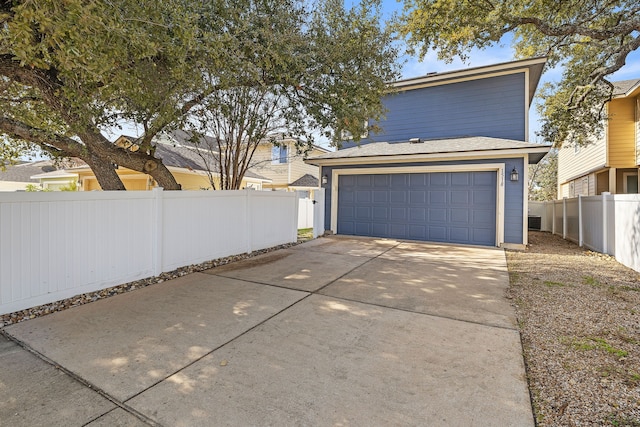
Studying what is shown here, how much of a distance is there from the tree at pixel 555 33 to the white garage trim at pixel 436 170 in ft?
10.7

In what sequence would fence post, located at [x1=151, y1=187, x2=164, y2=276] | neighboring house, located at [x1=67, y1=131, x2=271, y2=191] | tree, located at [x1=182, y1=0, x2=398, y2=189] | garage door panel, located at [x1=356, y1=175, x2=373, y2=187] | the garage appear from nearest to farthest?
tree, located at [x1=182, y1=0, x2=398, y2=189]
fence post, located at [x1=151, y1=187, x2=164, y2=276]
the garage
garage door panel, located at [x1=356, y1=175, x2=373, y2=187]
neighboring house, located at [x1=67, y1=131, x2=271, y2=191]

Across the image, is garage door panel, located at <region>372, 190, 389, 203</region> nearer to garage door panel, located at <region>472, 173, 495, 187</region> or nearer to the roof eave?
the roof eave

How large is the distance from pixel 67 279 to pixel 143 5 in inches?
138

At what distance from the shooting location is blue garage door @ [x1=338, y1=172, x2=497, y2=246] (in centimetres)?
915

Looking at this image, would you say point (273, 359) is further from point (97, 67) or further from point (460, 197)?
point (460, 197)

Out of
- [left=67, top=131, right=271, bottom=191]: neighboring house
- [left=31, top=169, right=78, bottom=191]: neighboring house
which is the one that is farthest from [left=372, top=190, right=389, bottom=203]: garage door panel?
[left=31, top=169, right=78, bottom=191]: neighboring house

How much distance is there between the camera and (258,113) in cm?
779

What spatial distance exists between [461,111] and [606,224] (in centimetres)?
517

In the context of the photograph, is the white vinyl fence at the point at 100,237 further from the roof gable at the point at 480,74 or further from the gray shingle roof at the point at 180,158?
the roof gable at the point at 480,74

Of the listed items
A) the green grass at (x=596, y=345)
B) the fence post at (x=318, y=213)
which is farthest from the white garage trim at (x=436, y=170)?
the green grass at (x=596, y=345)

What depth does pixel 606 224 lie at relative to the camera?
7492mm

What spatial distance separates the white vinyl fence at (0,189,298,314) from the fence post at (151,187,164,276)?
0.01m

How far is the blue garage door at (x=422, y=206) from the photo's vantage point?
9148 millimetres

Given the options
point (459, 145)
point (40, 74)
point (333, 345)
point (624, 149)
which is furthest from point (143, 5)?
point (624, 149)
